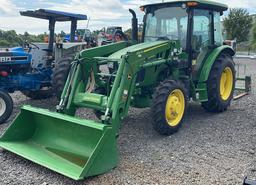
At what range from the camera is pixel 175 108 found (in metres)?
5.72

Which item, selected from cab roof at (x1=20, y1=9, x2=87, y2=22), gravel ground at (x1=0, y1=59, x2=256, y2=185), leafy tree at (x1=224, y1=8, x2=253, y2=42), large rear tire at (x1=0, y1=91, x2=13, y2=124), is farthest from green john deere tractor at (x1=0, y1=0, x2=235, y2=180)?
leafy tree at (x1=224, y1=8, x2=253, y2=42)

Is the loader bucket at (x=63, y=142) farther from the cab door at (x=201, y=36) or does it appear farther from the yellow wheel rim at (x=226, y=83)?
the yellow wheel rim at (x=226, y=83)

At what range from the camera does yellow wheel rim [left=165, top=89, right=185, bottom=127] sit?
5613mm

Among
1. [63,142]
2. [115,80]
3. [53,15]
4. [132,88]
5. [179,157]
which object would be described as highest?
[53,15]

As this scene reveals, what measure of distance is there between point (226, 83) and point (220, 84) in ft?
1.62

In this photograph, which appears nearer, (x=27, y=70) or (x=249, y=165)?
(x=249, y=165)

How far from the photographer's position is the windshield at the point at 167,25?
6594mm

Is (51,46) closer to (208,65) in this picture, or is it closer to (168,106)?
(208,65)

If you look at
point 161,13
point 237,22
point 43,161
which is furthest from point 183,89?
point 237,22

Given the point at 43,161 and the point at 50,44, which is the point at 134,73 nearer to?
the point at 43,161

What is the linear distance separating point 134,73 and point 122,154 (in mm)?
1191

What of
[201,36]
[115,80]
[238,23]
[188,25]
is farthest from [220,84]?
[238,23]

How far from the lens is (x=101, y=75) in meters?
6.03

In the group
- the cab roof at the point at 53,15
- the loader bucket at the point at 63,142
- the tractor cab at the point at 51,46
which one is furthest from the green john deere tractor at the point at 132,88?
the cab roof at the point at 53,15
